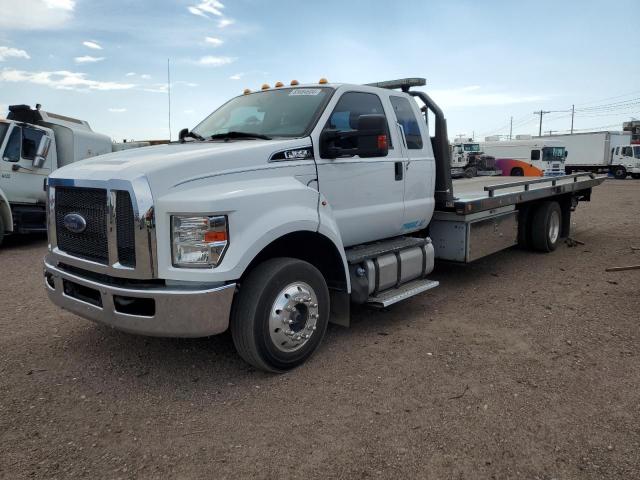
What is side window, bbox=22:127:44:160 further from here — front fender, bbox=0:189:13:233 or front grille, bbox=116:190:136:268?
front grille, bbox=116:190:136:268

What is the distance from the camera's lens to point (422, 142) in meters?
5.47

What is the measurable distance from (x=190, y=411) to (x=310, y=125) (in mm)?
2391

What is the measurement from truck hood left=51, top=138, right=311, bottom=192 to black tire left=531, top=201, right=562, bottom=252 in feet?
18.0

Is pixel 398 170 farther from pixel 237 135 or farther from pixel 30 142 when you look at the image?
pixel 30 142

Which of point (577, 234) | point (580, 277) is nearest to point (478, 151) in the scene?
point (577, 234)

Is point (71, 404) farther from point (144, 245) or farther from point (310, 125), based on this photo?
point (310, 125)

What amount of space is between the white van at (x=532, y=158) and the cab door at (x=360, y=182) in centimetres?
2773

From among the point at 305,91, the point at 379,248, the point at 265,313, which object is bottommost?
the point at 265,313

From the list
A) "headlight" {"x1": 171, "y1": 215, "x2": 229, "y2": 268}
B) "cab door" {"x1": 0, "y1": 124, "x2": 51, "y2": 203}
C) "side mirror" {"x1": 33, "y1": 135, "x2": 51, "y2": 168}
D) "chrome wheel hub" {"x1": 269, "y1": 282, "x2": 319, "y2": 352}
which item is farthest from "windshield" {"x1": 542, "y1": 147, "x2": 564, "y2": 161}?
"headlight" {"x1": 171, "y1": 215, "x2": 229, "y2": 268}

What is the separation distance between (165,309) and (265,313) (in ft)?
2.27

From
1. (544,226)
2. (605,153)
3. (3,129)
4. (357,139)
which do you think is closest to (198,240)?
(357,139)

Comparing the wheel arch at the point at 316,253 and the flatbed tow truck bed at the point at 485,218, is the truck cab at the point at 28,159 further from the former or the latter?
the flatbed tow truck bed at the point at 485,218

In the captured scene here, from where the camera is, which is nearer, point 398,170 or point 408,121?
point 398,170

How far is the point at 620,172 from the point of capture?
35.7 m
